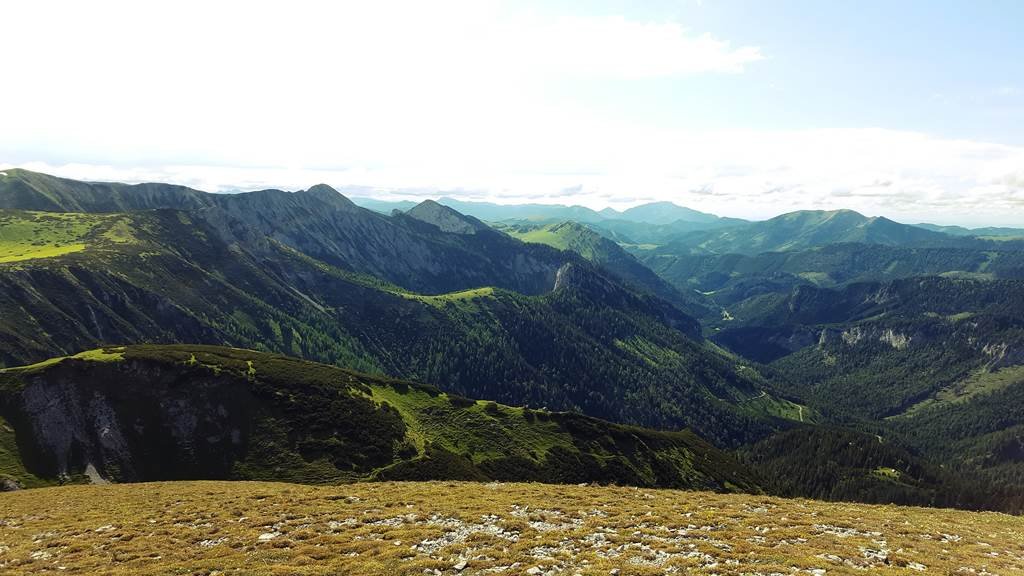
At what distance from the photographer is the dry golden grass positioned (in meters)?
26.6

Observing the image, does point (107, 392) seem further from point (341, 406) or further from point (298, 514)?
point (298, 514)

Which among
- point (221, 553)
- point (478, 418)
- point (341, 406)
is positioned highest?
Answer: point (221, 553)

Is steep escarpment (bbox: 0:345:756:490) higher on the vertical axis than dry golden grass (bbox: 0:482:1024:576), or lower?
lower

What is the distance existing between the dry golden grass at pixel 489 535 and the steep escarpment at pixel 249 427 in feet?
211

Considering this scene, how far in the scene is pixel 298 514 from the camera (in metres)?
37.7

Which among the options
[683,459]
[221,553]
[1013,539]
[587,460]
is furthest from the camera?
[683,459]

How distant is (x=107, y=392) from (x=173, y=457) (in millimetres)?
23452

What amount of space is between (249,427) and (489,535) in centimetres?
10528

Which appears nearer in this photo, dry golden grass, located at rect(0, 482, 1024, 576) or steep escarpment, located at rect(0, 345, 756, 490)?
dry golden grass, located at rect(0, 482, 1024, 576)

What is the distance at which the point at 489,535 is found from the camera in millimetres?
31734

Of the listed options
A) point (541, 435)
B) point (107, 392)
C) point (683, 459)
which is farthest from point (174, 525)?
point (683, 459)

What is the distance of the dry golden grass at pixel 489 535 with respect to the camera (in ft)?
87.4

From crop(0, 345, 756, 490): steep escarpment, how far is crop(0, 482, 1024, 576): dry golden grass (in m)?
64.4

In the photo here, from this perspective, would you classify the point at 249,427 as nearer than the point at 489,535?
No
